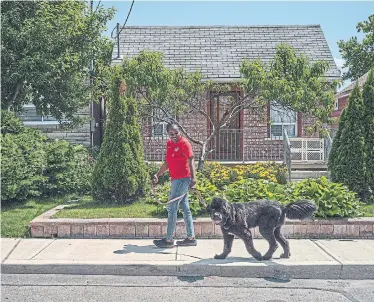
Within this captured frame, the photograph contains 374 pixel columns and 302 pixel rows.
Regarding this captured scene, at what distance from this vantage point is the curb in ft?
18.6

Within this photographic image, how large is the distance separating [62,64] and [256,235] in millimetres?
6707

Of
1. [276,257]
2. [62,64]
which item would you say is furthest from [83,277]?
[62,64]

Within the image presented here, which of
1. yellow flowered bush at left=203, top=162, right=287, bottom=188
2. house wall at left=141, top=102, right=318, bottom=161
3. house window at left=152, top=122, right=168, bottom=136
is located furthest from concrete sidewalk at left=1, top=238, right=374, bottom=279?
house wall at left=141, top=102, right=318, bottom=161

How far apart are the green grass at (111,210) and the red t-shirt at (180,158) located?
1.43 meters

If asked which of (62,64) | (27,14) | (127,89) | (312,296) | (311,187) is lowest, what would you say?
(312,296)

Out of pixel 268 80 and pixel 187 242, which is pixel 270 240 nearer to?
pixel 187 242

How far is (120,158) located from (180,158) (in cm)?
234

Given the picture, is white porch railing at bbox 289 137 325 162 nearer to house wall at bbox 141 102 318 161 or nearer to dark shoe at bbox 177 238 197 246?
house wall at bbox 141 102 318 161

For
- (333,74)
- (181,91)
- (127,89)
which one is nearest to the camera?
(127,89)

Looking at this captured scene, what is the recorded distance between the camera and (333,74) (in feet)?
49.2

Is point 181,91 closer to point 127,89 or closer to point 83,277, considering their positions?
point 127,89

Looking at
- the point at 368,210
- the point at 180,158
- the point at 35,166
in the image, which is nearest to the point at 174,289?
the point at 180,158

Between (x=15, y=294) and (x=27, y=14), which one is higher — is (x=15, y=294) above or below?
below

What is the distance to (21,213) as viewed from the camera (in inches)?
319
